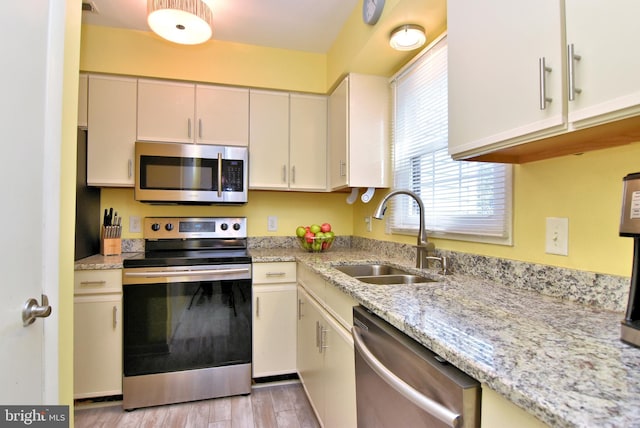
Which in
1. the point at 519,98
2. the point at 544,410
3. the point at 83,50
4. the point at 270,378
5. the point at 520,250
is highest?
the point at 83,50

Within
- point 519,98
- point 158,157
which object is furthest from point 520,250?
point 158,157

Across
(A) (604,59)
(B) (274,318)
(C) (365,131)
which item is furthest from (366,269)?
(A) (604,59)

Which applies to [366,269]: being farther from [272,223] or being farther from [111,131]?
[111,131]

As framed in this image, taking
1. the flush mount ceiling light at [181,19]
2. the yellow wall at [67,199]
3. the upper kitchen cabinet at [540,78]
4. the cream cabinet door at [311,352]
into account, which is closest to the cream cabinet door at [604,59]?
the upper kitchen cabinet at [540,78]

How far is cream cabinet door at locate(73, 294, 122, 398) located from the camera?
188cm

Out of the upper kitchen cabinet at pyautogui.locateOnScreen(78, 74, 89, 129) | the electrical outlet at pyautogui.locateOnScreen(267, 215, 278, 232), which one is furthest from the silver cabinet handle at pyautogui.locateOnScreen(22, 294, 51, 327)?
the electrical outlet at pyautogui.locateOnScreen(267, 215, 278, 232)

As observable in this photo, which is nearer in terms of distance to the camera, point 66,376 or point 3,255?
point 3,255

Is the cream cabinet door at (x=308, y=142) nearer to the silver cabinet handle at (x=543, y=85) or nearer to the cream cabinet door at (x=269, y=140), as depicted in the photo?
the cream cabinet door at (x=269, y=140)

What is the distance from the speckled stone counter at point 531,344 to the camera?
0.47 m

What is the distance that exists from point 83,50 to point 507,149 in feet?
8.69

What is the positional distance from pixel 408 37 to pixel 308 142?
1.11m

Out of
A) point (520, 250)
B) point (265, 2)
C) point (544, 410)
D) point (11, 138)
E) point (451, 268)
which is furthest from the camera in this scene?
point (265, 2)

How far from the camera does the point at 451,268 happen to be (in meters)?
1.55

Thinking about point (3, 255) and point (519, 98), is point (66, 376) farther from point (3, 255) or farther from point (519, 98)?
point (519, 98)
